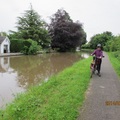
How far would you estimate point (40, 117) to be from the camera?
15.3 feet

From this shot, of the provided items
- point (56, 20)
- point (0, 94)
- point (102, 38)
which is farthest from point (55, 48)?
point (0, 94)

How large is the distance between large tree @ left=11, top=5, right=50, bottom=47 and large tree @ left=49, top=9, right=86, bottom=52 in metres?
4.18

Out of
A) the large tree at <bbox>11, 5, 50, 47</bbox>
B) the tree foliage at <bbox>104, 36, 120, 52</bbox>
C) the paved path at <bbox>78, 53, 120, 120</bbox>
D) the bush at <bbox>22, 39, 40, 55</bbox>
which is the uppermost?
the large tree at <bbox>11, 5, 50, 47</bbox>

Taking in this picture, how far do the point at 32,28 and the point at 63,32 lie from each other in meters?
9.22

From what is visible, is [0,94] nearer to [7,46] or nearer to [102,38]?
[7,46]

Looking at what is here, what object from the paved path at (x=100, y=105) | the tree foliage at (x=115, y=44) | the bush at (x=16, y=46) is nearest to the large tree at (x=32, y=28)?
the bush at (x=16, y=46)

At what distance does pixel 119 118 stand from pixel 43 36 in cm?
4265

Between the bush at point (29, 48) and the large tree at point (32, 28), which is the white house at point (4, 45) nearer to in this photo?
the bush at point (29, 48)

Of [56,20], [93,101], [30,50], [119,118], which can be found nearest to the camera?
[119,118]

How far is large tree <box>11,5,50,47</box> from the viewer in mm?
44562

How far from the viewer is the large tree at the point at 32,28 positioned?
146 ft
